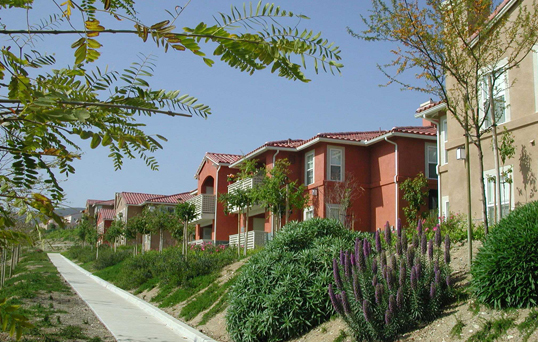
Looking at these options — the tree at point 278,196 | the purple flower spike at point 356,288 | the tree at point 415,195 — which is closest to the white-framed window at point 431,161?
the tree at point 415,195

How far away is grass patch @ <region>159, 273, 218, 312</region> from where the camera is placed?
620 inches

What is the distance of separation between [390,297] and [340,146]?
753 inches

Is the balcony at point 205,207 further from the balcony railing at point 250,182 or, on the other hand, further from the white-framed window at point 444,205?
the white-framed window at point 444,205

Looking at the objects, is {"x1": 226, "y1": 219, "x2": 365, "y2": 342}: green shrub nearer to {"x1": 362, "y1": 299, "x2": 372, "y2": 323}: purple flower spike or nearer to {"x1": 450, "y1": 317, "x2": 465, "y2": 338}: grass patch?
{"x1": 362, "y1": 299, "x2": 372, "y2": 323}: purple flower spike

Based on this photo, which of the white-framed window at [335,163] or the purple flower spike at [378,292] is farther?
the white-framed window at [335,163]

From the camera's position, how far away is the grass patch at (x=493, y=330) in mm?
6406

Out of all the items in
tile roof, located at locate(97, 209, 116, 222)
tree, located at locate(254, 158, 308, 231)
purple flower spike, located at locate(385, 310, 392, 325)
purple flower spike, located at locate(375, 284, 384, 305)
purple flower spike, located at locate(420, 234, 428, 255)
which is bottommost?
purple flower spike, located at locate(385, 310, 392, 325)

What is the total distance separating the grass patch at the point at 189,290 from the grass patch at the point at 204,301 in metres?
0.84

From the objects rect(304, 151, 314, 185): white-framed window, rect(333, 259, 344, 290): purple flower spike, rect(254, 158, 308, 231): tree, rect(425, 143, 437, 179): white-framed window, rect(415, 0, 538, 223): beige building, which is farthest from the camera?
rect(304, 151, 314, 185): white-framed window

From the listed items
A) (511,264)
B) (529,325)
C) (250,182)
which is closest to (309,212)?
(250,182)

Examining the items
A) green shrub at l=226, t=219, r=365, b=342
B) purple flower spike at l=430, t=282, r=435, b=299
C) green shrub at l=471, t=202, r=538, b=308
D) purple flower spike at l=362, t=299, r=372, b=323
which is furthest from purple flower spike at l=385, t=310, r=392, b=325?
green shrub at l=226, t=219, r=365, b=342

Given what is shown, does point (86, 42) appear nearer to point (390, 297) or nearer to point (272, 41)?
point (272, 41)

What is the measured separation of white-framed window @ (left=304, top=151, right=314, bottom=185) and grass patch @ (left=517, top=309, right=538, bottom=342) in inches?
810

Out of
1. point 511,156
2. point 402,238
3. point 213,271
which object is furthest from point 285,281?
point 213,271
